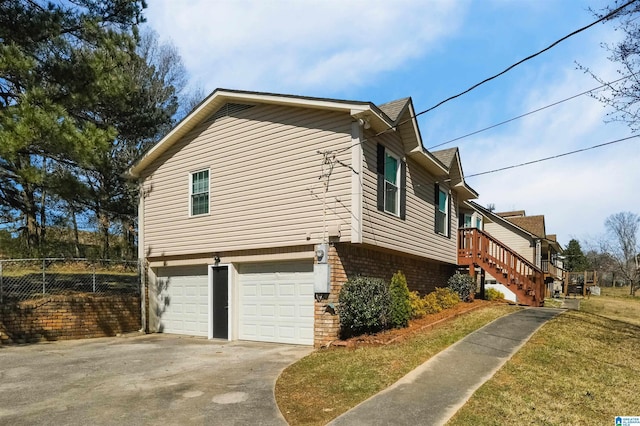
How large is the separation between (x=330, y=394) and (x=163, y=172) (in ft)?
35.1

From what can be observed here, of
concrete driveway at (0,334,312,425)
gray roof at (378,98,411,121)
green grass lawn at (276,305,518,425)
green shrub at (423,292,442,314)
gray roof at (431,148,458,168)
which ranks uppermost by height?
gray roof at (378,98,411,121)

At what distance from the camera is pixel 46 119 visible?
436 inches

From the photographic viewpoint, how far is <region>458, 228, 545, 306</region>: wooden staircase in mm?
17000

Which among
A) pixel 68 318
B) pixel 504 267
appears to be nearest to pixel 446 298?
pixel 504 267

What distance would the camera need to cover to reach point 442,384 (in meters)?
7.21

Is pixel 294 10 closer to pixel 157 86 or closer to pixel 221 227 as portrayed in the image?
pixel 221 227

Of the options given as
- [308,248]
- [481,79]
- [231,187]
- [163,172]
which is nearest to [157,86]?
[163,172]

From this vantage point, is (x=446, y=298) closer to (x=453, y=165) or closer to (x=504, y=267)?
(x=504, y=267)

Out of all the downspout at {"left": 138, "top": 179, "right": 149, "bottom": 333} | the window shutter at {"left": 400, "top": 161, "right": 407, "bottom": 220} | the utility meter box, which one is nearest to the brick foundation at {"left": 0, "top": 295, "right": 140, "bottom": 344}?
the downspout at {"left": 138, "top": 179, "right": 149, "bottom": 333}

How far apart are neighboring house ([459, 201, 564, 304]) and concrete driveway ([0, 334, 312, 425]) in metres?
10.3

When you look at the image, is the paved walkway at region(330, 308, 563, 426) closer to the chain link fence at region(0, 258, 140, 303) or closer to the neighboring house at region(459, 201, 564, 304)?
the neighboring house at region(459, 201, 564, 304)

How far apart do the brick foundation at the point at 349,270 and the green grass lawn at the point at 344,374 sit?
729 mm

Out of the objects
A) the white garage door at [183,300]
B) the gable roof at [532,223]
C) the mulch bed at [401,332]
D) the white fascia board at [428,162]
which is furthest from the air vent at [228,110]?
the gable roof at [532,223]

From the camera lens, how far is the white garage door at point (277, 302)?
12.0m
